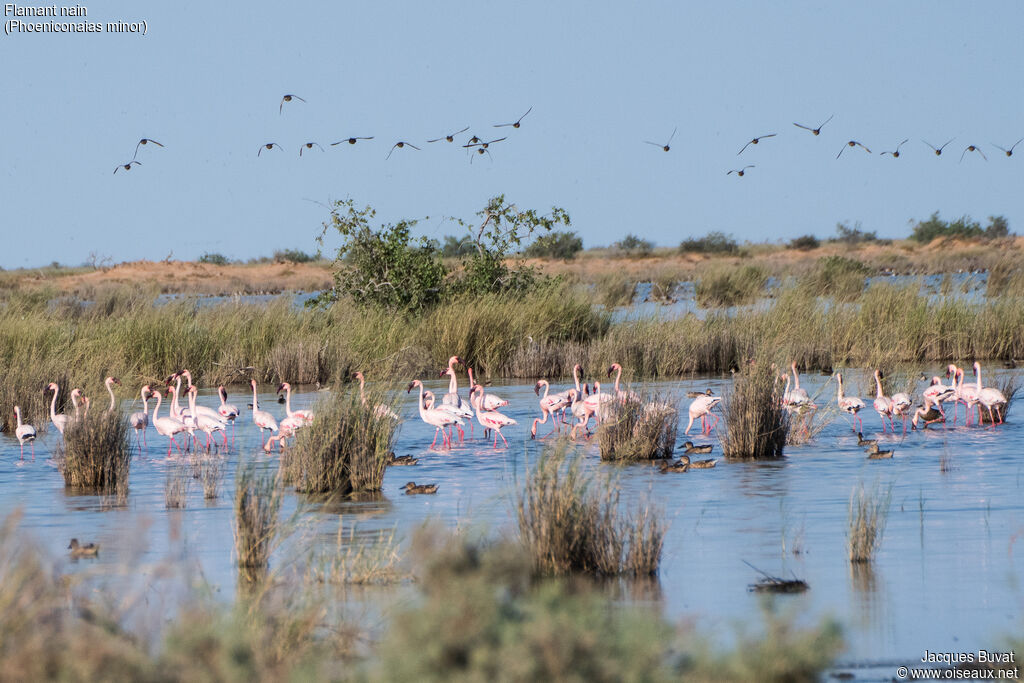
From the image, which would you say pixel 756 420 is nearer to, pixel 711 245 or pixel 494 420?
pixel 494 420

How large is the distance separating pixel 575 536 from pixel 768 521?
238cm

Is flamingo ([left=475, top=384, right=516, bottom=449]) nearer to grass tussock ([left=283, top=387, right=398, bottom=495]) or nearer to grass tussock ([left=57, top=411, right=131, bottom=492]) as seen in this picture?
grass tussock ([left=283, top=387, right=398, bottom=495])

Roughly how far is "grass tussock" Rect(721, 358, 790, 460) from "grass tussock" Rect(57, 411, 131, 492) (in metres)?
5.94

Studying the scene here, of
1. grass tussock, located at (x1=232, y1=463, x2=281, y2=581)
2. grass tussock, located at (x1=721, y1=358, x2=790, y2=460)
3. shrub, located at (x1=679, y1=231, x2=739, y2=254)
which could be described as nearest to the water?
grass tussock, located at (x1=232, y1=463, x2=281, y2=581)

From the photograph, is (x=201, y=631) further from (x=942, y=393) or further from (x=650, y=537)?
(x=942, y=393)

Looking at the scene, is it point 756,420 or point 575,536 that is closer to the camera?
point 575,536

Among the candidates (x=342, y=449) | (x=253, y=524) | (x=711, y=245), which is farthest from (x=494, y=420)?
(x=711, y=245)

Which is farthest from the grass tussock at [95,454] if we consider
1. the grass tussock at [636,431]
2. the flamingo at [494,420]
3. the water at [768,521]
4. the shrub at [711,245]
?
the shrub at [711,245]

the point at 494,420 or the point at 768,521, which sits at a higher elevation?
the point at 494,420

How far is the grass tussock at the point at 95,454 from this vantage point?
1156 cm

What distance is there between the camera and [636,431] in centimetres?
1261

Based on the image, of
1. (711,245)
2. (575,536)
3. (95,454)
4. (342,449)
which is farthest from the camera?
(711,245)

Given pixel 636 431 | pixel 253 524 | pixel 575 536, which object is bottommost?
pixel 575 536

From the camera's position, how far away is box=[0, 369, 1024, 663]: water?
651 centimetres
